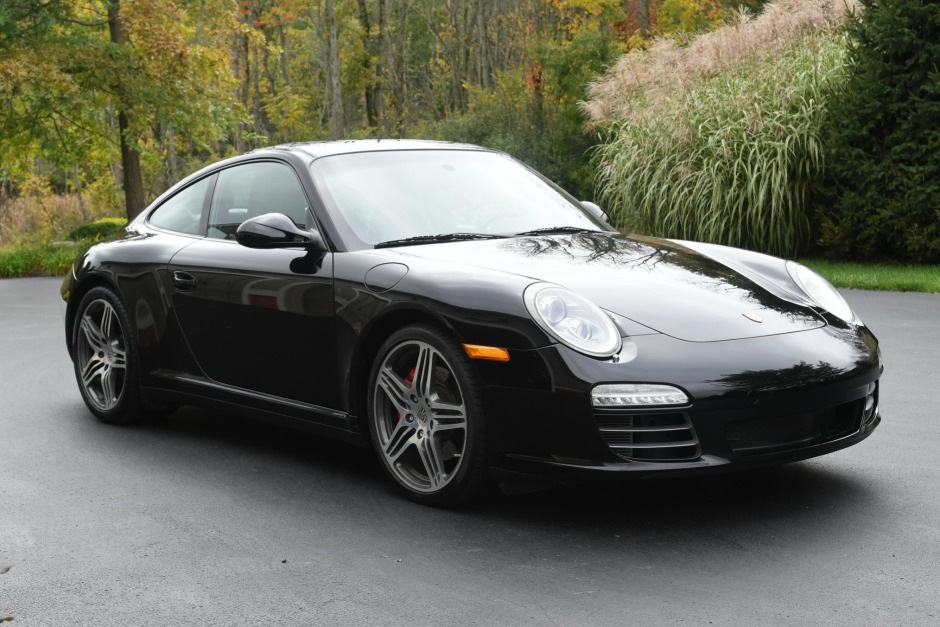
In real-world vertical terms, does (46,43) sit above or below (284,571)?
above

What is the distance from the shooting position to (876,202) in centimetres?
1446

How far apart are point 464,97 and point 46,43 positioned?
26.2 m

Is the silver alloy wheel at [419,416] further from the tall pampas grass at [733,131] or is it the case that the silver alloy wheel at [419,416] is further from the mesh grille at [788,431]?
the tall pampas grass at [733,131]

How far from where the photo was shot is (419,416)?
4477 mm

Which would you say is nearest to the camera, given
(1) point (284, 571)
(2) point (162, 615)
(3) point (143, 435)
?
(2) point (162, 615)

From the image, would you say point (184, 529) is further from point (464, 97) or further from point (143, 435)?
point (464, 97)

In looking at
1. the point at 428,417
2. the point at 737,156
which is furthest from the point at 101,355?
the point at 737,156

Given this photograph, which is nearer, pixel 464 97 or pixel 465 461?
pixel 465 461

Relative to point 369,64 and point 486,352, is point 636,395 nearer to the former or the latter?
point 486,352

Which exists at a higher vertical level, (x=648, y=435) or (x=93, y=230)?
(x=648, y=435)

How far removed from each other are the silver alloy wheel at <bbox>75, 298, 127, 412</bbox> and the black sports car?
22 millimetres

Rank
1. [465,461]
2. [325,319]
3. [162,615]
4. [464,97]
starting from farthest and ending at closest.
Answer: [464,97], [325,319], [465,461], [162,615]

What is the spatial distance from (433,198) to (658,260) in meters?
1.08

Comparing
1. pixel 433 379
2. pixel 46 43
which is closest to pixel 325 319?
pixel 433 379
